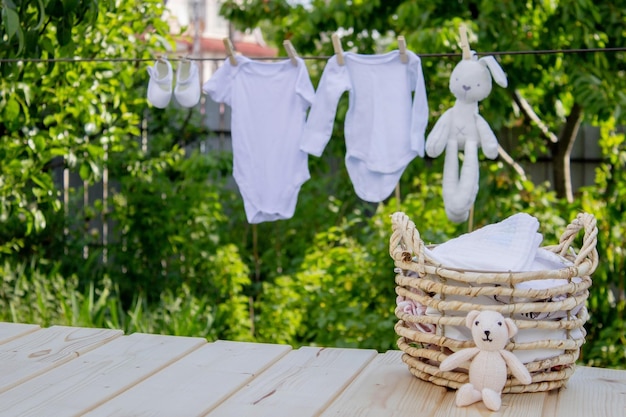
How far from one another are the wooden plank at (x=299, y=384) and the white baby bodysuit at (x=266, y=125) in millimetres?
911

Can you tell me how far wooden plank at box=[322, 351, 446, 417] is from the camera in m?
1.21

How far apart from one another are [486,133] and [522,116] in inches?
70.6

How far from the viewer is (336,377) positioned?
4.50ft

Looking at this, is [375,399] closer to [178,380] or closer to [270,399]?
[270,399]

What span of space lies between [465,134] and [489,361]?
3.03 feet

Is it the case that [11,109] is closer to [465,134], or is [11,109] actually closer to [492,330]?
[465,134]

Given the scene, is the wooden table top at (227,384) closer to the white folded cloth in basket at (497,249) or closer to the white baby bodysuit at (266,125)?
the white folded cloth in basket at (497,249)

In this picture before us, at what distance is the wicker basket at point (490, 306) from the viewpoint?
1.24 metres

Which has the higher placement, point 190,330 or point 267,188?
point 267,188

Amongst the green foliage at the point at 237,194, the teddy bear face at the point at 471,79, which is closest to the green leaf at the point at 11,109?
the green foliage at the point at 237,194

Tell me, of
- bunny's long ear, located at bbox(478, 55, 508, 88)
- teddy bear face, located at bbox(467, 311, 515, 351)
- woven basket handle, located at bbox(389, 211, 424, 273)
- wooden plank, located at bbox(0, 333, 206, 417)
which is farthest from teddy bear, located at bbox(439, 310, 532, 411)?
bunny's long ear, located at bbox(478, 55, 508, 88)

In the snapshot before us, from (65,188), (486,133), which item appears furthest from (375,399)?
(65,188)

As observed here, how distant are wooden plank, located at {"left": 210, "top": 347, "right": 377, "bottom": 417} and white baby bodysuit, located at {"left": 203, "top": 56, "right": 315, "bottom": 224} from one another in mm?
911

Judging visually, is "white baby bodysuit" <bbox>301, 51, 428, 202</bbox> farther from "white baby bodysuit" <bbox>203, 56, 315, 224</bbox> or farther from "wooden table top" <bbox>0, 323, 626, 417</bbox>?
"wooden table top" <bbox>0, 323, 626, 417</bbox>
